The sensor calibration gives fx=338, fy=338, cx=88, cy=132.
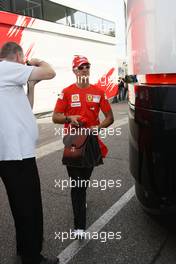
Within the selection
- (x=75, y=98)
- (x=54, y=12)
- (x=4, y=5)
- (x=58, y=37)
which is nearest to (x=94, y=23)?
(x=54, y=12)

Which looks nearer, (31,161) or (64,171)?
(31,161)

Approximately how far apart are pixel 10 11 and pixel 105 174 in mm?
10936

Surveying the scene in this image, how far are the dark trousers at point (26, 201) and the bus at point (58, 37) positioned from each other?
38.9 feet

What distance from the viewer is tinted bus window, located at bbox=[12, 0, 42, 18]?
46.4 feet

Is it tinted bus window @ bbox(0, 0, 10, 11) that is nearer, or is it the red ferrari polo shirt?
the red ferrari polo shirt

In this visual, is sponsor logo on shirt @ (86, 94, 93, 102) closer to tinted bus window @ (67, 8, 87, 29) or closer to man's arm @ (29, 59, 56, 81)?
man's arm @ (29, 59, 56, 81)

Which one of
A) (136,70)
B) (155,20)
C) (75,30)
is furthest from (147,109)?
(75,30)

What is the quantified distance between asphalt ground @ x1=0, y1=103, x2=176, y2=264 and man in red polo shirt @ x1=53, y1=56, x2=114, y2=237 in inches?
9.9

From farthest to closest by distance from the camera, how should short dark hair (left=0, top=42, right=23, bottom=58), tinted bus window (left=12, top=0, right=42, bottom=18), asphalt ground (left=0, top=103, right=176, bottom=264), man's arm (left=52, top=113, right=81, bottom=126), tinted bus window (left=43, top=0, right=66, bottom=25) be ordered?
tinted bus window (left=43, top=0, right=66, bottom=25) < tinted bus window (left=12, top=0, right=42, bottom=18) < man's arm (left=52, top=113, right=81, bottom=126) < asphalt ground (left=0, top=103, right=176, bottom=264) < short dark hair (left=0, top=42, right=23, bottom=58)

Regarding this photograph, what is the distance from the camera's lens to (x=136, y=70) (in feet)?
8.96

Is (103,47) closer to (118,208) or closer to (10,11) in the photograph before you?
(10,11)

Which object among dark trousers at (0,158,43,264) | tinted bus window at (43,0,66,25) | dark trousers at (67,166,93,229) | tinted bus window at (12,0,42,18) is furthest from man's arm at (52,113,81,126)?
tinted bus window at (43,0,66,25)

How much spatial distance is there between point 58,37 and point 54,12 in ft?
4.01

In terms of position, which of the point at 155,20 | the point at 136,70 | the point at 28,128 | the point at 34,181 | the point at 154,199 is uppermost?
the point at 155,20
